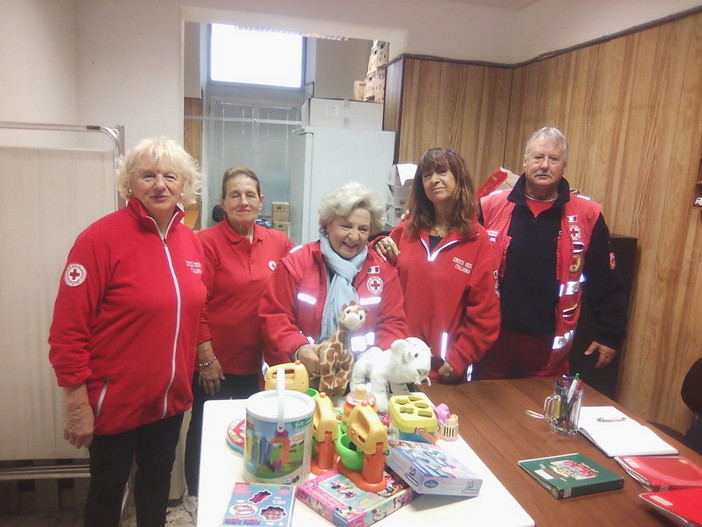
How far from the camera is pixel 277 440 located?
1.03 m

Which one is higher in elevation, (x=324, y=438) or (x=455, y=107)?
(x=455, y=107)

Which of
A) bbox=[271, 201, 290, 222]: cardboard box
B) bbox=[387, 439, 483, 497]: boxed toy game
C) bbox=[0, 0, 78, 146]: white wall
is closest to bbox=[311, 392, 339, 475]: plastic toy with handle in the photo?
bbox=[387, 439, 483, 497]: boxed toy game

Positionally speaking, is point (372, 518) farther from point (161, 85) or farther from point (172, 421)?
point (161, 85)

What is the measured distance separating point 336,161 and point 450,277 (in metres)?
2.02

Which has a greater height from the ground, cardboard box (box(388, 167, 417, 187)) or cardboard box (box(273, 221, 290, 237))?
cardboard box (box(388, 167, 417, 187))

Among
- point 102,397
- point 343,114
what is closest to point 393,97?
point 343,114

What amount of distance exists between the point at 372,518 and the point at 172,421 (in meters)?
0.90

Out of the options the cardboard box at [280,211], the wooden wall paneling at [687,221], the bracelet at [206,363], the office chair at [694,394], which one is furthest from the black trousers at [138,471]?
the cardboard box at [280,211]

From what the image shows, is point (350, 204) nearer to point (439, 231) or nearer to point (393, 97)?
point (439, 231)

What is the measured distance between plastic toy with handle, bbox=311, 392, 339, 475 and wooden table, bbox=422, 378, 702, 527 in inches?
16.6

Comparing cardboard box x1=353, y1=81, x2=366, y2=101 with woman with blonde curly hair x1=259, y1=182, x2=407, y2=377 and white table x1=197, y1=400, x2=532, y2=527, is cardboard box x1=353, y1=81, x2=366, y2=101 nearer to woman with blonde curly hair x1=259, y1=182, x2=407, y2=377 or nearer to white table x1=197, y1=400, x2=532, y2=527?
woman with blonde curly hair x1=259, y1=182, x2=407, y2=377

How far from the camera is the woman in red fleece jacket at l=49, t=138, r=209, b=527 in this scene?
1404mm

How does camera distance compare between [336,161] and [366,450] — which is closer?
[366,450]

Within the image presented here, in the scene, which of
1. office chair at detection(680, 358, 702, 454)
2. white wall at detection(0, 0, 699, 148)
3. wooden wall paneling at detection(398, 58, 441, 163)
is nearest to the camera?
office chair at detection(680, 358, 702, 454)
